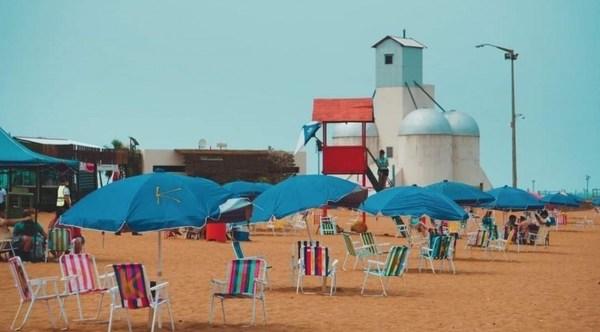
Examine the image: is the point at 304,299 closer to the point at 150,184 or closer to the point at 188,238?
the point at 150,184

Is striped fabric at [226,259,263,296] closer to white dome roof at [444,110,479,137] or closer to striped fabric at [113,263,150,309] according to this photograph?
striped fabric at [113,263,150,309]

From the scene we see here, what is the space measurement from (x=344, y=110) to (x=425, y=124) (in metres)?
28.2

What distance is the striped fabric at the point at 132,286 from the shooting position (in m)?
11.2

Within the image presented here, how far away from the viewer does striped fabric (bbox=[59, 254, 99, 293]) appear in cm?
1263

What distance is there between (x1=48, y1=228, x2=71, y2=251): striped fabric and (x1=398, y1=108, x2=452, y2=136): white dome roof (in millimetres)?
53993

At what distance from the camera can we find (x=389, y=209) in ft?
65.0

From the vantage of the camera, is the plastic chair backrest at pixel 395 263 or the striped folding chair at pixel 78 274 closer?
the striped folding chair at pixel 78 274

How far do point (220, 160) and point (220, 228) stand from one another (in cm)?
4378

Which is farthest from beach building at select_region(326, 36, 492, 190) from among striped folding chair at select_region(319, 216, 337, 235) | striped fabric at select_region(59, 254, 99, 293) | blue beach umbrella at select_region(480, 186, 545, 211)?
striped fabric at select_region(59, 254, 99, 293)

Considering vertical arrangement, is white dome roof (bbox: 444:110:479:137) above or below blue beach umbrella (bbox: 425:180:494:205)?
above

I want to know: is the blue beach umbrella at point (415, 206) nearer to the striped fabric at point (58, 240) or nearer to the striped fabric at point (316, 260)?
the striped fabric at point (316, 260)

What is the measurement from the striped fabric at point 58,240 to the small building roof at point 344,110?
25.1 m

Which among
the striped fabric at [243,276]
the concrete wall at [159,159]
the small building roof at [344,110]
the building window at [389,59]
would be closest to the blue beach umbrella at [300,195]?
the striped fabric at [243,276]

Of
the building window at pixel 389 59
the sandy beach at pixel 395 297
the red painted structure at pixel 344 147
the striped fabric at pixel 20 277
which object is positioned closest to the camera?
the striped fabric at pixel 20 277
